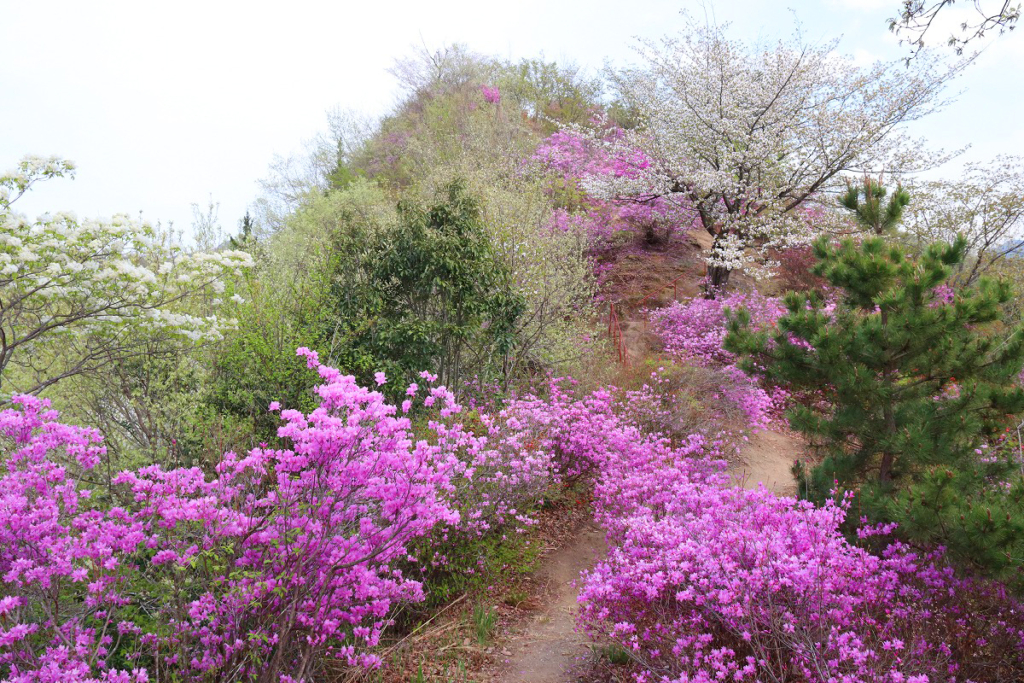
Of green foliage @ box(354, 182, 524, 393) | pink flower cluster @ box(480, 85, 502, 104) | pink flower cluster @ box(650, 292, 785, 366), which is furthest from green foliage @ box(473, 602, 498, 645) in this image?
pink flower cluster @ box(480, 85, 502, 104)

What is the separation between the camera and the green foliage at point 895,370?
181 inches

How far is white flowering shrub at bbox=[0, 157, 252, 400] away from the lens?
5.77 m

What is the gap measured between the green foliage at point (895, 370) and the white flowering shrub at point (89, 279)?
5.29 m

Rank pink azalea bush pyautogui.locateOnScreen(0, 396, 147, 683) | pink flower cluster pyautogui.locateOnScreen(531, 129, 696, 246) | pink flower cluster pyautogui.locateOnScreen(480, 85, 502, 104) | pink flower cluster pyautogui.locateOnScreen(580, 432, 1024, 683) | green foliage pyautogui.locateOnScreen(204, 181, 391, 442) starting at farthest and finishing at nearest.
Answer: pink flower cluster pyautogui.locateOnScreen(480, 85, 502, 104) < pink flower cluster pyautogui.locateOnScreen(531, 129, 696, 246) < green foliage pyautogui.locateOnScreen(204, 181, 391, 442) < pink flower cluster pyautogui.locateOnScreen(580, 432, 1024, 683) < pink azalea bush pyautogui.locateOnScreen(0, 396, 147, 683)

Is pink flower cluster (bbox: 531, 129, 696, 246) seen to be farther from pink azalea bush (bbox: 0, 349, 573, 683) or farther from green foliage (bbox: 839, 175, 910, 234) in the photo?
pink azalea bush (bbox: 0, 349, 573, 683)

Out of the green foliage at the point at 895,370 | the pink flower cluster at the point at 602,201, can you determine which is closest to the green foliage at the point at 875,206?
the green foliage at the point at 895,370

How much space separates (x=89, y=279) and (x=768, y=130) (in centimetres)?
1238

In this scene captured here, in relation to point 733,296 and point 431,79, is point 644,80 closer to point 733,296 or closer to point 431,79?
point 431,79

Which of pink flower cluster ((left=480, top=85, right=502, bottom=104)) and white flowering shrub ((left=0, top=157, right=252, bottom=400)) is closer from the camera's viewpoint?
white flowering shrub ((left=0, top=157, right=252, bottom=400))

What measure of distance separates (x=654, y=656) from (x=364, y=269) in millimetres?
6317

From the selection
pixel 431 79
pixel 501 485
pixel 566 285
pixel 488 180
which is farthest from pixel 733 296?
pixel 431 79

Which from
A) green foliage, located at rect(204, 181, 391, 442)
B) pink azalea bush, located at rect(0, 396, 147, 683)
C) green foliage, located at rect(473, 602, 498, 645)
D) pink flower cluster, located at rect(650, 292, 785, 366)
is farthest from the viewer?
pink flower cluster, located at rect(650, 292, 785, 366)

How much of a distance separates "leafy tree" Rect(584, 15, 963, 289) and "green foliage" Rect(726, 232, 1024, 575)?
24.5ft

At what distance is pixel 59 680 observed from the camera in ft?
8.74
